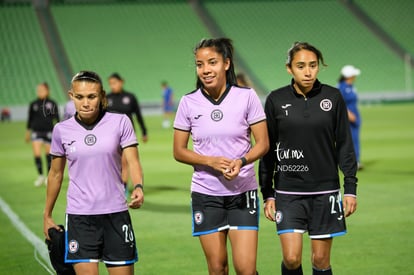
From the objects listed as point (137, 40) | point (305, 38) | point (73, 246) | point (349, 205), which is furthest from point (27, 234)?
point (305, 38)

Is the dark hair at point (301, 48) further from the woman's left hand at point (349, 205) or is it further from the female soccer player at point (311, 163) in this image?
the woman's left hand at point (349, 205)

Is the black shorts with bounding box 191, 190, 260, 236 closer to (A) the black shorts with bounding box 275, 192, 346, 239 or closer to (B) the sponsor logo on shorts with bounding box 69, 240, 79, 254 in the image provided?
(A) the black shorts with bounding box 275, 192, 346, 239

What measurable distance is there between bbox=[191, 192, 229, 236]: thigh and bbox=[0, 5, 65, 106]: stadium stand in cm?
4118

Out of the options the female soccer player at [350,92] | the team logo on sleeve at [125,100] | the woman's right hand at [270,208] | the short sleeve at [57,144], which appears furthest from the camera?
the female soccer player at [350,92]

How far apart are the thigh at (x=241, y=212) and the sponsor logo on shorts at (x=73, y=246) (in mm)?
1236

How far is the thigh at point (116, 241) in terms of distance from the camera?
20.2ft

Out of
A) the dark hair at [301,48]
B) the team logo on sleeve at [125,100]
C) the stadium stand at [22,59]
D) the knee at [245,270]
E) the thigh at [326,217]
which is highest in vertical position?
the stadium stand at [22,59]

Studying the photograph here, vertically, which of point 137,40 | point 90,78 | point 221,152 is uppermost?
point 137,40

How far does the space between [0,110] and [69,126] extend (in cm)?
4101

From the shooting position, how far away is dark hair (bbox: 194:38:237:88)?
6.56 metres

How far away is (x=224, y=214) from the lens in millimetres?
6574

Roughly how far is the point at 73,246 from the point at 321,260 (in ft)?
6.51


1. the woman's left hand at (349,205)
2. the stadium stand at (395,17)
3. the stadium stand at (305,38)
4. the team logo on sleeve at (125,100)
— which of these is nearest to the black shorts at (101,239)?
the woman's left hand at (349,205)

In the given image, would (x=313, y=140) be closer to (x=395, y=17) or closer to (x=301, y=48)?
(x=301, y=48)
